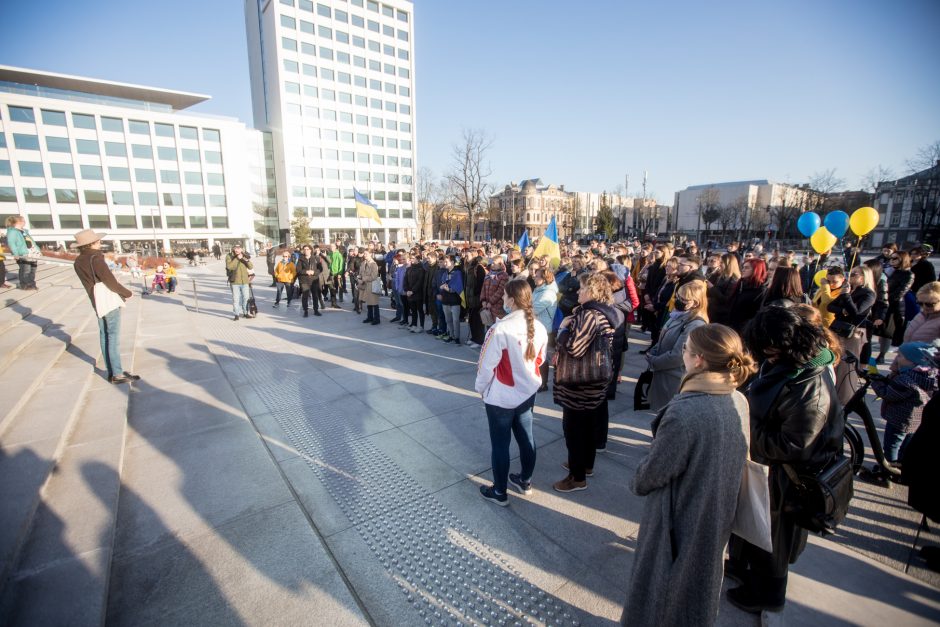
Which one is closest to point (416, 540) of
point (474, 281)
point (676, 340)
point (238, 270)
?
point (676, 340)

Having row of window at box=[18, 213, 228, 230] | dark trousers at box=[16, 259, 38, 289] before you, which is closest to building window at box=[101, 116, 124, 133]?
row of window at box=[18, 213, 228, 230]

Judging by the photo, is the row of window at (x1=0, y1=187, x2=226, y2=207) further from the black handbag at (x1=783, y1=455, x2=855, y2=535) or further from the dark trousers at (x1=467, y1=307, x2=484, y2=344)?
the black handbag at (x1=783, y1=455, x2=855, y2=535)

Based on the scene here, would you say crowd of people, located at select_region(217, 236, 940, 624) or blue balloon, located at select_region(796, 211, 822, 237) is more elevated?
blue balloon, located at select_region(796, 211, 822, 237)

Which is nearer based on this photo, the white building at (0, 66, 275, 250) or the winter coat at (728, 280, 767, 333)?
the winter coat at (728, 280, 767, 333)

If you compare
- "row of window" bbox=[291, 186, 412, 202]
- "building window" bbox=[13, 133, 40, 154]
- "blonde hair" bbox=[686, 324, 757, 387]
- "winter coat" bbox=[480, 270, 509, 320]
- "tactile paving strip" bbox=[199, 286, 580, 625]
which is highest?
"building window" bbox=[13, 133, 40, 154]

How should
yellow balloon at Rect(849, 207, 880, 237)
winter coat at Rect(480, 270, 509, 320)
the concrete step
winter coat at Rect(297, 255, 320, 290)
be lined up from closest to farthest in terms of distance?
the concrete step < winter coat at Rect(480, 270, 509, 320) < yellow balloon at Rect(849, 207, 880, 237) < winter coat at Rect(297, 255, 320, 290)

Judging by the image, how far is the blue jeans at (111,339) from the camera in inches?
224

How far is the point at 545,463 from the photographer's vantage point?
4.34 meters

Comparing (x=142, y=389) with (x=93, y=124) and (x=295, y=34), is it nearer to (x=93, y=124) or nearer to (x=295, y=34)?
(x=93, y=124)

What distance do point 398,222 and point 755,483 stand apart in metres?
71.2

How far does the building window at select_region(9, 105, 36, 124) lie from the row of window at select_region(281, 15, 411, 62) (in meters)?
32.0

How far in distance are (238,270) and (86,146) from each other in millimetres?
55875

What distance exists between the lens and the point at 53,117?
4584cm

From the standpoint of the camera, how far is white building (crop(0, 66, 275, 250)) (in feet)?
147
